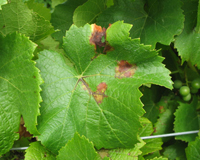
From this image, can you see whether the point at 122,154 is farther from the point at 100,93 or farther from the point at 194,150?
the point at 194,150

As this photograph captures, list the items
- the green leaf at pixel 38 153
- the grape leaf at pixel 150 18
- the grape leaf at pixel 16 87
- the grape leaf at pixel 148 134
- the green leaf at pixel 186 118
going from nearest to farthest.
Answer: the grape leaf at pixel 16 87
the green leaf at pixel 38 153
the grape leaf at pixel 150 18
the grape leaf at pixel 148 134
the green leaf at pixel 186 118

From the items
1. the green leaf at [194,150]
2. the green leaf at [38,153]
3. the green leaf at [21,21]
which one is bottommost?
the green leaf at [194,150]

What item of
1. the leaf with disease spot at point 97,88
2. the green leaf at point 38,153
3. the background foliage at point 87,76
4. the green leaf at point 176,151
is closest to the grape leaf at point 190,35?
the background foliage at point 87,76

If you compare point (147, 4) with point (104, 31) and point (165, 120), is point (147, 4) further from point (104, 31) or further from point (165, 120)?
point (165, 120)

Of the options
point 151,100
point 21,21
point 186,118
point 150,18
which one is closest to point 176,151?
point 186,118

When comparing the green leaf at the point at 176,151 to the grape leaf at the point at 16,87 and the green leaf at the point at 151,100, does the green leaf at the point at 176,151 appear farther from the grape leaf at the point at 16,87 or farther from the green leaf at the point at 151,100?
the grape leaf at the point at 16,87

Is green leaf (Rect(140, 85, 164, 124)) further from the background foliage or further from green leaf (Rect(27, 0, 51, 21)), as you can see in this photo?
green leaf (Rect(27, 0, 51, 21))

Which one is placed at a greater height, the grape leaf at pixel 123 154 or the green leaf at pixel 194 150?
the grape leaf at pixel 123 154
